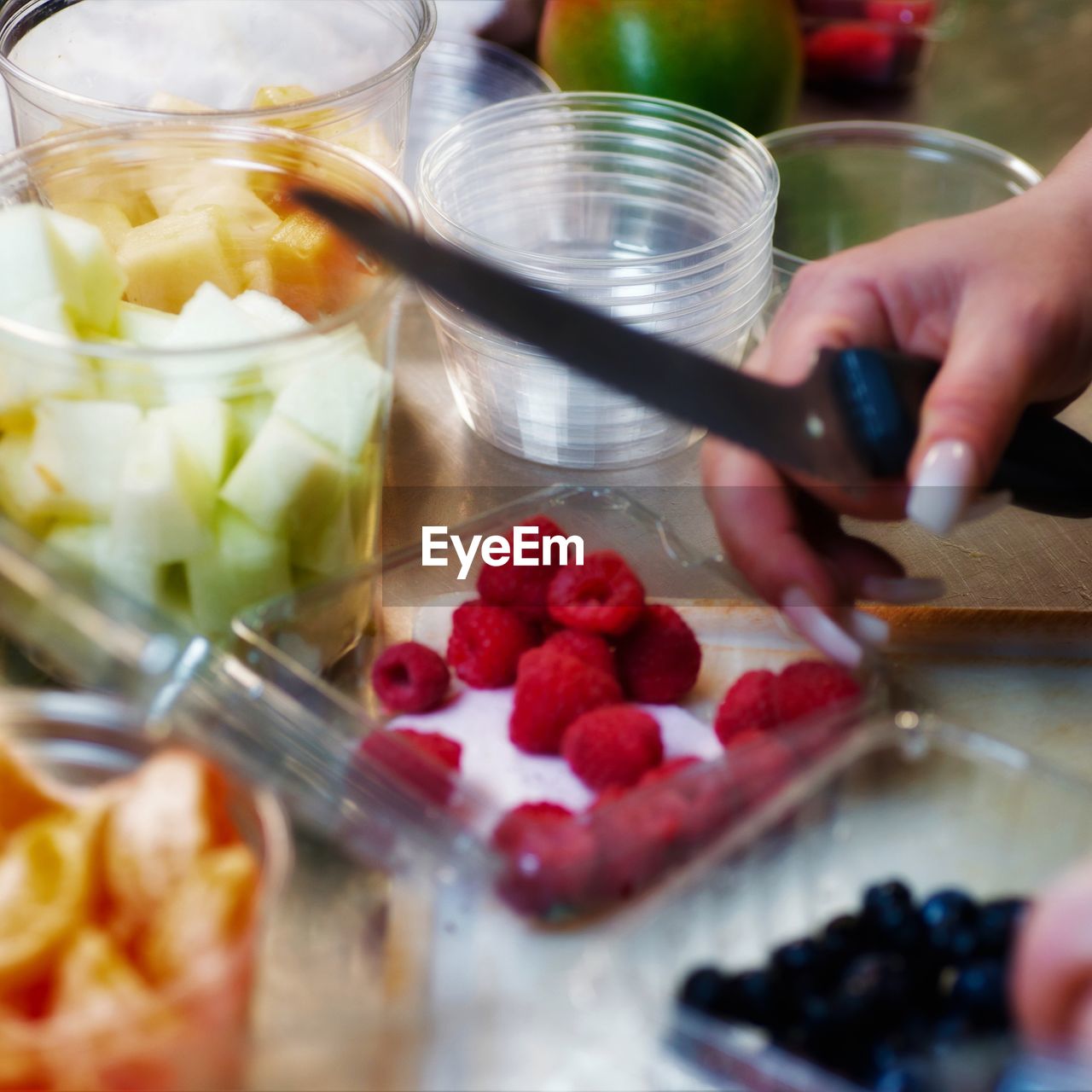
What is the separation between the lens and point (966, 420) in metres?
0.65

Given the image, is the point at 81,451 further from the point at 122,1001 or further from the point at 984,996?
the point at 984,996

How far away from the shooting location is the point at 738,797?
0.60m

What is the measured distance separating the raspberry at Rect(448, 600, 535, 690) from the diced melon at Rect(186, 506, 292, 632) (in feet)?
0.34

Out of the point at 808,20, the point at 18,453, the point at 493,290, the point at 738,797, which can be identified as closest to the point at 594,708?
the point at 738,797

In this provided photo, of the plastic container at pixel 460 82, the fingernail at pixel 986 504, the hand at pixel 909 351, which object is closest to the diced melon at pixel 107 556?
the hand at pixel 909 351

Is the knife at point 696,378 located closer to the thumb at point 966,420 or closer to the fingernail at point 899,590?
the thumb at point 966,420

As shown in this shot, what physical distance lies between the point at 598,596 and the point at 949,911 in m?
0.27

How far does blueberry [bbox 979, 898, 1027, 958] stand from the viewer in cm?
53

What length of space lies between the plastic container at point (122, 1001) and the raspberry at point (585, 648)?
247mm

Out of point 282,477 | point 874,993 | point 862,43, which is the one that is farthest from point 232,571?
point 862,43

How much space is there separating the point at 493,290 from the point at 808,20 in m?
1.03

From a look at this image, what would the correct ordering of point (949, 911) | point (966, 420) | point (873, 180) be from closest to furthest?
1. point (949, 911)
2. point (966, 420)
3. point (873, 180)

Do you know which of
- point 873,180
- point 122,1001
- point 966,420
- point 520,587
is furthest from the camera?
point 873,180
